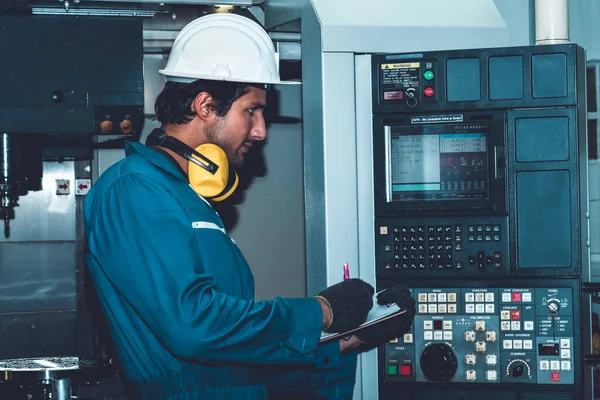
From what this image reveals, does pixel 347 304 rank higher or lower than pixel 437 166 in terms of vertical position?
lower

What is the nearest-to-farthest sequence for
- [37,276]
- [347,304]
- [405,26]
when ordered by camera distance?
[347,304] < [405,26] < [37,276]

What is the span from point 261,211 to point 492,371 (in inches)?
46.4

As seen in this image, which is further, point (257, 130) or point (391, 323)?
point (391, 323)

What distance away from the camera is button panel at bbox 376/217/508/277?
1.90m

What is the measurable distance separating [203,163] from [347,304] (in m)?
0.41

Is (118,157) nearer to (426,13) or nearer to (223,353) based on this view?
(426,13)

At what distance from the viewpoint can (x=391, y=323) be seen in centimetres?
190

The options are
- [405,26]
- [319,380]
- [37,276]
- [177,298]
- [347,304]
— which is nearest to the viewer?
[177,298]

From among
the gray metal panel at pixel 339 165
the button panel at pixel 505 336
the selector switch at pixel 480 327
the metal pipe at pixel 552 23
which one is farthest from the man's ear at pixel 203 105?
the metal pipe at pixel 552 23

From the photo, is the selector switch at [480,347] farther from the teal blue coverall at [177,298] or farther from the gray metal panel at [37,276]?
the gray metal panel at [37,276]

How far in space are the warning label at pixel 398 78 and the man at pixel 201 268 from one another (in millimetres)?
301

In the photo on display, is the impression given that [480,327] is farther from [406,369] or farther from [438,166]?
[438,166]

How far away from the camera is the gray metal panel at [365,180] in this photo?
6.44ft

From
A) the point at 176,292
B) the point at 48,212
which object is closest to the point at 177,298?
the point at 176,292
